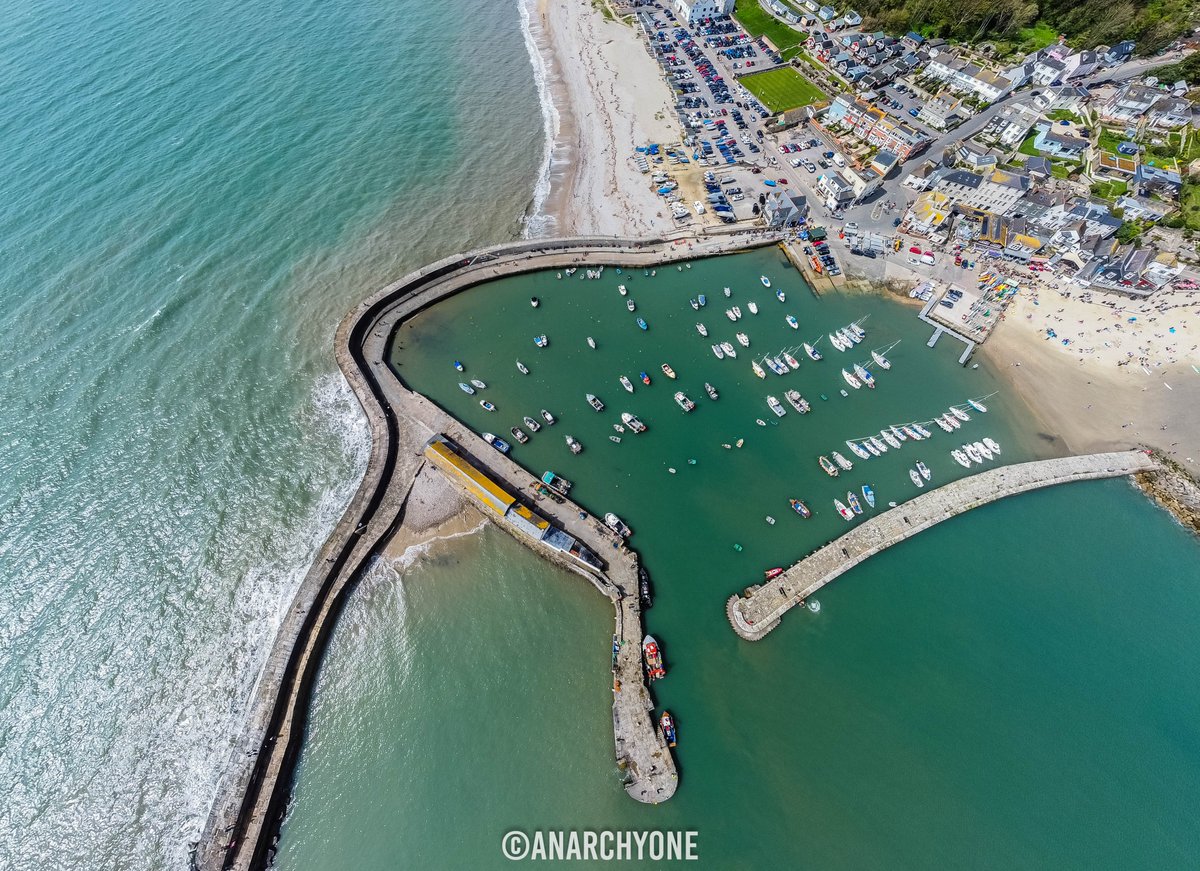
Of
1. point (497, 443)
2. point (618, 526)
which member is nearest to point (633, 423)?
point (618, 526)

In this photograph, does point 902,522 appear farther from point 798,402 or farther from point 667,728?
point 667,728

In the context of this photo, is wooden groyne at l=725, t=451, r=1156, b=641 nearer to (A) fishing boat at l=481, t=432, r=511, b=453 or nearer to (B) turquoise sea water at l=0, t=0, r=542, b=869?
(A) fishing boat at l=481, t=432, r=511, b=453

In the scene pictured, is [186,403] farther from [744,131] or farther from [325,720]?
[744,131]

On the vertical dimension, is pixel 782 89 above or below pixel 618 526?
above

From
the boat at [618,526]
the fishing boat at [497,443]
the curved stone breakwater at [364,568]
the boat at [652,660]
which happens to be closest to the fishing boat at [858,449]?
the boat at [618,526]

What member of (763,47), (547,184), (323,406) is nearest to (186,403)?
(323,406)

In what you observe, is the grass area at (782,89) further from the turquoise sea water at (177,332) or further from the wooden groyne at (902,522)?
the wooden groyne at (902,522)

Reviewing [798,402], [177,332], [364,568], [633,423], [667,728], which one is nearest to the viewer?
[667,728]

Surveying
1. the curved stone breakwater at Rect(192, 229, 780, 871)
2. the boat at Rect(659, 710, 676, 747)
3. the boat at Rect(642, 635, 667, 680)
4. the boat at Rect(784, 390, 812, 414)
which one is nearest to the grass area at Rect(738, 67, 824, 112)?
the curved stone breakwater at Rect(192, 229, 780, 871)
